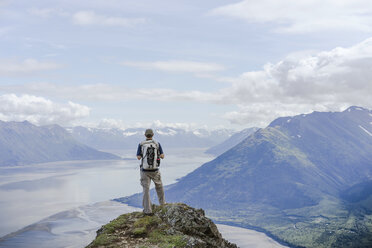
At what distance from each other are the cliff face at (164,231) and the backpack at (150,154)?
11.1ft

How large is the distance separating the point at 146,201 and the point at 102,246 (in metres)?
5.06

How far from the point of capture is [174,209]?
24.4m

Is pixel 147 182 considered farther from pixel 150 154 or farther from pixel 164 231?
pixel 164 231

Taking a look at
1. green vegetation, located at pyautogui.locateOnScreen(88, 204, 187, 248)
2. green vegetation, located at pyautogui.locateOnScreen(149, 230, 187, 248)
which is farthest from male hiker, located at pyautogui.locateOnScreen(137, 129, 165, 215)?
green vegetation, located at pyautogui.locateOnScreen(149, 230, 187, 248)

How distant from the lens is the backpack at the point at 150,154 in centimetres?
2403

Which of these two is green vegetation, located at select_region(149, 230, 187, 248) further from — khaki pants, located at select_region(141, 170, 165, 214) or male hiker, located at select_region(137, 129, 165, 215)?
male hiker, located at select_region(137, 129, 165, 215)

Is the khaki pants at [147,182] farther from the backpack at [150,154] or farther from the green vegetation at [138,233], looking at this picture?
the green vegetation at [138,233]

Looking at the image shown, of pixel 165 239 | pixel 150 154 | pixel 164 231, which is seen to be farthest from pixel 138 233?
pixel 150 154

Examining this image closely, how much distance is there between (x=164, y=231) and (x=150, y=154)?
523 centimetres

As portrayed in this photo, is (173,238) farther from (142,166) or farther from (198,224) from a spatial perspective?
(142,166)

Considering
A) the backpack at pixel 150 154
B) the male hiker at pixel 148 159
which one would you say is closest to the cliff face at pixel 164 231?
the male hiker at pixel 148 159

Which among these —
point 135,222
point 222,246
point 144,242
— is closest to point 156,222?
point 135,222

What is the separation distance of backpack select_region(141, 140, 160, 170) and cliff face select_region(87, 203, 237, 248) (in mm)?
3383

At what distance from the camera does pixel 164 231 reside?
22.3 m
